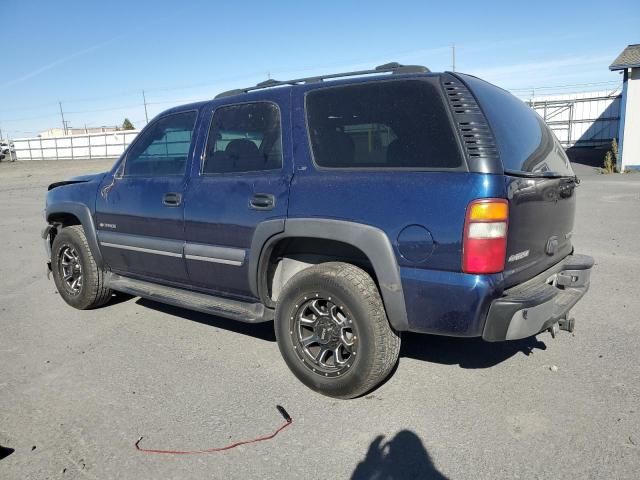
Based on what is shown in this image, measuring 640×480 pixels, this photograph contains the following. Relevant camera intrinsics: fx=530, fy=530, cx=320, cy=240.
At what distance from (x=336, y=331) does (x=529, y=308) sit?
115cm

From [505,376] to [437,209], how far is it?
1434 millimetres

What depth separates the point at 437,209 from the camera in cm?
286

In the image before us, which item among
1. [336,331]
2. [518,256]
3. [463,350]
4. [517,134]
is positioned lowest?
[463,350]

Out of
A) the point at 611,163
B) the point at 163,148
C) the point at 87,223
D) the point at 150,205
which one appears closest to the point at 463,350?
the point at 150,205

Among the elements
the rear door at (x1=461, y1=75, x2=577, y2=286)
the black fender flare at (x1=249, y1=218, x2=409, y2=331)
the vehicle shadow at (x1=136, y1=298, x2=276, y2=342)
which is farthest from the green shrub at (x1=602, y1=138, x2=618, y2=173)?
the black fender flare at (x1=249, y1=218, x2=409, y2=331)

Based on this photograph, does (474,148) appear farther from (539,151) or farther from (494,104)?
(539,151)

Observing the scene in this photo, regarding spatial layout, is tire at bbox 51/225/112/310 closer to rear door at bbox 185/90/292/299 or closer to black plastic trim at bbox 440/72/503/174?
rear door at bbox 185/90/292/299

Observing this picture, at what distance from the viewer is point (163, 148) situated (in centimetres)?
445

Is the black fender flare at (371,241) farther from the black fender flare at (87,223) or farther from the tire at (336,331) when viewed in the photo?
the black fender flare at (87,223)

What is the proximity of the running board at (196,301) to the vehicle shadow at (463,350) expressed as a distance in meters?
1.17

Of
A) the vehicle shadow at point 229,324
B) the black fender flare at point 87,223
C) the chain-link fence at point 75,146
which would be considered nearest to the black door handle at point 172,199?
the black fender flare at point 87,223

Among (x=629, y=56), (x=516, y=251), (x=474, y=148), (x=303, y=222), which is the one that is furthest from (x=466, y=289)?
(x=629, y=56)

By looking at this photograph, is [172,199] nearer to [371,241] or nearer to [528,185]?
[371,241]

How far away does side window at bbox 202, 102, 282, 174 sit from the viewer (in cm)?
370
